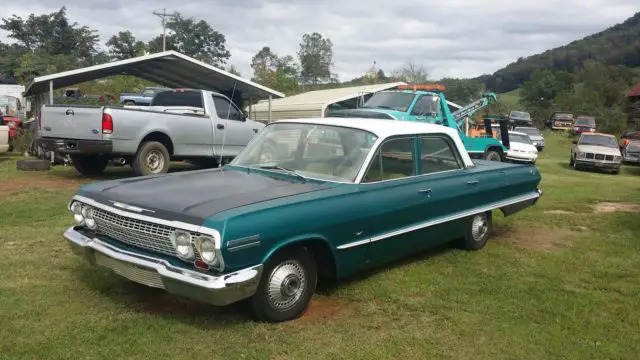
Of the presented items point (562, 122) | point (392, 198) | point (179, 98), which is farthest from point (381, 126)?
point (562, 122)

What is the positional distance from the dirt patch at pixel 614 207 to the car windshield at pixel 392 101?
202 inches

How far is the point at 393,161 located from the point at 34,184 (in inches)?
311

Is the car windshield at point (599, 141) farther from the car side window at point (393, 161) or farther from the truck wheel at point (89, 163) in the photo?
the car side window at point (393, 161)

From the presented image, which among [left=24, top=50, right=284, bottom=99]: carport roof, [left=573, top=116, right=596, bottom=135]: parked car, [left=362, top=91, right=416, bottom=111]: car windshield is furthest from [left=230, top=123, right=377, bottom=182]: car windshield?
[left=573, top=116, right=596, bottom=135]: parked car

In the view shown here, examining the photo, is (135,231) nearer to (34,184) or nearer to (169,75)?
(34,184)

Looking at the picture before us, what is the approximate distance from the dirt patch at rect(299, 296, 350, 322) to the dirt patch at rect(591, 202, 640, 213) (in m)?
6.80

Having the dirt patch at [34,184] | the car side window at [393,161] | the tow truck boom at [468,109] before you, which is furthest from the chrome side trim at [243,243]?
the tow truck boom at [468,109]

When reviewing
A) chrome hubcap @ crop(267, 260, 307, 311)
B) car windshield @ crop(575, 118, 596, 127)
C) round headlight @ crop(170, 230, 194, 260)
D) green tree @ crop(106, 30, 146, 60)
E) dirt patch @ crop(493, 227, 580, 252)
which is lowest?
dirt patch @ crop(493, 227, 580, 252)

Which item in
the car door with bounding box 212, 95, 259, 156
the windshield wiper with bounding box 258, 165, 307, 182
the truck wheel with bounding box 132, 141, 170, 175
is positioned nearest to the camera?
the windshield wiper with bounding box 258, 165, 307, 182

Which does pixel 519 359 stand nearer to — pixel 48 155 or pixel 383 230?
pixel 383 230

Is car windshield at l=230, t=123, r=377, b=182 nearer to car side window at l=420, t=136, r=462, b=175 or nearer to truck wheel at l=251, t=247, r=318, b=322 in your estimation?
car side window at l=420, t=136, r=462, b=175

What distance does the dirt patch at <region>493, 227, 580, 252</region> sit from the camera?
7.06 meters

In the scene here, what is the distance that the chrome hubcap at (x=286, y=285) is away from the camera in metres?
4.12

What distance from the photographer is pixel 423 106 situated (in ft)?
46.6
